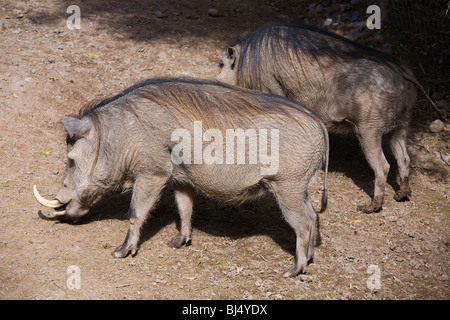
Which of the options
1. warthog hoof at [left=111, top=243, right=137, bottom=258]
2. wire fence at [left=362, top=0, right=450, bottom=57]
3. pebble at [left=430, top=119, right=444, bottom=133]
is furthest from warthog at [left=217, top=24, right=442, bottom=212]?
warthog hoof at [left=111, top=243, right=137, bottom=258]

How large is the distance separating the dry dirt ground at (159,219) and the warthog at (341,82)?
0.44 m

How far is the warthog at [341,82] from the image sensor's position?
4.52 meters

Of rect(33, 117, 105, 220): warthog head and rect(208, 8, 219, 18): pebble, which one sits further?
rect(208, 8, 219, 18): pebble

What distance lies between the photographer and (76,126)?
3.84m

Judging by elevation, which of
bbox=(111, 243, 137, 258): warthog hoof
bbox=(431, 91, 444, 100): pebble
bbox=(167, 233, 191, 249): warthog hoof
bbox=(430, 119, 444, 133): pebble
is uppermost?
bbox=(431, 91, 444, 100): pebble

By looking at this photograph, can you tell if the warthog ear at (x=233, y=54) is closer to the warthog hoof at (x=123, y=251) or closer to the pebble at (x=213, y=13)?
the pebble at (x=213, y=13)

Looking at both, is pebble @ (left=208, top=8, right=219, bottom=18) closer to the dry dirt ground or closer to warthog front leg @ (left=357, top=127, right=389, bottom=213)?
the dry dirt ground

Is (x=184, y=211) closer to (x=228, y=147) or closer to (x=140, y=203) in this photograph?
(x=140, y=203)

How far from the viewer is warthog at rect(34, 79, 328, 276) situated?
143 inches

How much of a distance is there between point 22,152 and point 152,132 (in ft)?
4.77

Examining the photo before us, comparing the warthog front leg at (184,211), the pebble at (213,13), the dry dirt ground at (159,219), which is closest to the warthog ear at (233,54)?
the dry dirt ground at (159,219)

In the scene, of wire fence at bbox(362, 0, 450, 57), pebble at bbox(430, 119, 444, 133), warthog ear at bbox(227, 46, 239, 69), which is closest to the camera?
warthog ear at bbox(227, 46, 239, 69)

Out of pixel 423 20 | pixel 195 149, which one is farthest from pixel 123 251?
pixel 423 20
